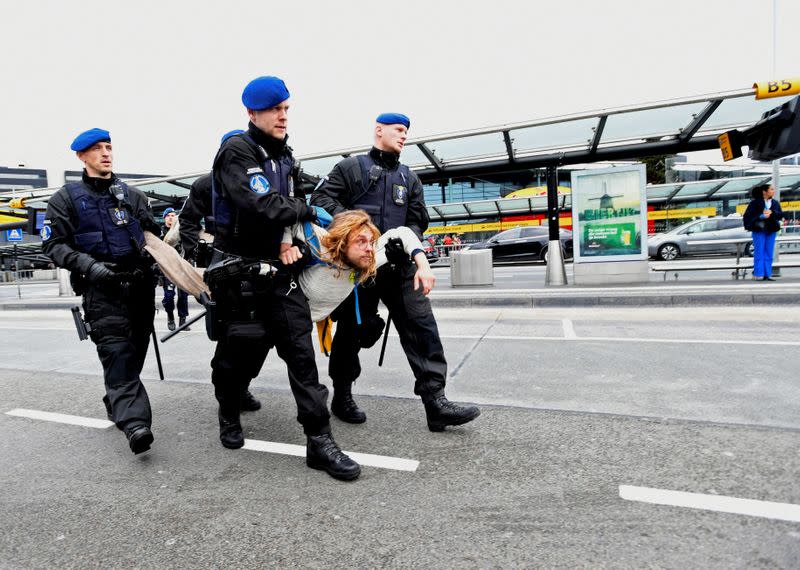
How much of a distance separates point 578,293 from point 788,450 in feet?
21.6

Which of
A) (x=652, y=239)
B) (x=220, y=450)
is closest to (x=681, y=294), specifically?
(x=220, y=450)

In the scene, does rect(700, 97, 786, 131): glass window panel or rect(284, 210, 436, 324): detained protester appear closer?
rect(284, 210, 436, 324): detained protester

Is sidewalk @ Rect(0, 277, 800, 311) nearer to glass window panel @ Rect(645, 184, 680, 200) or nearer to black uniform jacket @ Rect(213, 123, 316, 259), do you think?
black uniform jacket @ Rect(213, 123, 316, 259)

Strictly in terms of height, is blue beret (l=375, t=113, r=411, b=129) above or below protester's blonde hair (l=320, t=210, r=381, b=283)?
above

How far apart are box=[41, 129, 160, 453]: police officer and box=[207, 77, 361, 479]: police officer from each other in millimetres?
769

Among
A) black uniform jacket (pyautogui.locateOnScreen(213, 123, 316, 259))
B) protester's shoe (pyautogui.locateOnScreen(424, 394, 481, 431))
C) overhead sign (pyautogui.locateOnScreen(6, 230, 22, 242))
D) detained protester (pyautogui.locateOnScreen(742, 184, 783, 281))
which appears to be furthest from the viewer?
overhead sign (pyautogui.locateOnScreen(6, 230, 22, 242))

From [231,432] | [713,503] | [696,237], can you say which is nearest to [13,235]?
[231,432]

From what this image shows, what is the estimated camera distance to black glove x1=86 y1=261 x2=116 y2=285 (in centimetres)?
304

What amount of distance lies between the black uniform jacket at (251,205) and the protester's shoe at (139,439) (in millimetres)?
1092

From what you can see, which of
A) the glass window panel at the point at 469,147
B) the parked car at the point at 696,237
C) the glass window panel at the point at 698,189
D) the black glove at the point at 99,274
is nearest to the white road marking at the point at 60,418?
the black glove at the point at 99,274

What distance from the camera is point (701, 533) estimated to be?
2.02 meters

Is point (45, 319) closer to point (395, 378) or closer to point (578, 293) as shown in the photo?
point (395, 378)

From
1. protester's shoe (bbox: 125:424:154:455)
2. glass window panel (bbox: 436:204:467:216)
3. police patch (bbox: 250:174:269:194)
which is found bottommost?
protester's shoe (bbox: 125:424:154:455)

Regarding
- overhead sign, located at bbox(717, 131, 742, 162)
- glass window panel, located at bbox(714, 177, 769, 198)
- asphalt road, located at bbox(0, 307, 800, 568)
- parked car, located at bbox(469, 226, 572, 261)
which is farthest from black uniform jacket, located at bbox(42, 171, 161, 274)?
glass window panel, located at bbox(714, 177, 769, 198)
